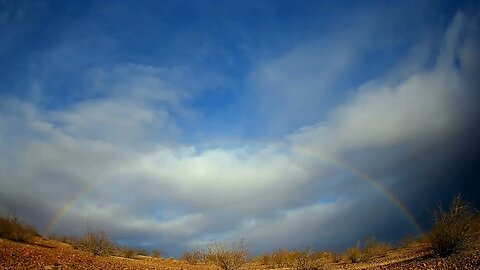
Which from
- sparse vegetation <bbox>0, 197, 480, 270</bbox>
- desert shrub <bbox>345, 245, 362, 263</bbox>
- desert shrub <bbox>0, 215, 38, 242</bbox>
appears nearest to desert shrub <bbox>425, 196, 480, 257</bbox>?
sparse vegetation <bbox>0, 197, 480, 270</bbox>

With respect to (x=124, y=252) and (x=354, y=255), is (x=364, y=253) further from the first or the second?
(x=124, y=252)

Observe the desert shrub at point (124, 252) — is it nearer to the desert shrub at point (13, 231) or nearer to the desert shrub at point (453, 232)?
the desert shrub at point (13, 231)

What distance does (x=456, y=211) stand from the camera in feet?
84.4

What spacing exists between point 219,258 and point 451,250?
17028 millimetres

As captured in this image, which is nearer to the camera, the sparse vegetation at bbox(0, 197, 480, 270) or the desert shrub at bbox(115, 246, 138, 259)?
the sparse vegetation at bbox(0, 197, 480, 270)

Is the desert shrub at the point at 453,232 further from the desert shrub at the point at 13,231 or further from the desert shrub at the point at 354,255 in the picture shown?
the desert shrub at the point at 13,231

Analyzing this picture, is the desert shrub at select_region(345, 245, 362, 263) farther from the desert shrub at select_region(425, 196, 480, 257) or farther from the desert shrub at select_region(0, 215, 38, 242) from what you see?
the desert shrub at select_region(0, 215, 38, 242)

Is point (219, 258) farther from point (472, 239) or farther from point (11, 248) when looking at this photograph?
point (472, 239)

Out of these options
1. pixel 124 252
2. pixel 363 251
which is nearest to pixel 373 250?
pixel 363 251

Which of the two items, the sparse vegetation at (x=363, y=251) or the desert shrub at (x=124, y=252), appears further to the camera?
the desert shrub at (x=124, y=252)

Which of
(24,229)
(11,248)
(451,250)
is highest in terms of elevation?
(24,229)

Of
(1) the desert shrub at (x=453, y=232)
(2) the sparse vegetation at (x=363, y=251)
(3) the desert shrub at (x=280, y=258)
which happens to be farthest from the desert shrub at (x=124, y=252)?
(1) the desert shrub at (x=453, y=232)

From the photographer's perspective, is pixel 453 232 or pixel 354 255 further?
pixel 354 255

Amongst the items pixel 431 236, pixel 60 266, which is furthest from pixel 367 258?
pixel 60 266
